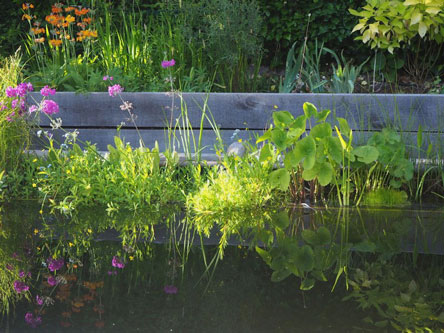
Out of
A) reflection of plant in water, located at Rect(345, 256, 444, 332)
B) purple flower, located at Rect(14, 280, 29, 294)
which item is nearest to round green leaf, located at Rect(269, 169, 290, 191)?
reflection of plant in water, located at Rect(345, 256, 444, 332)

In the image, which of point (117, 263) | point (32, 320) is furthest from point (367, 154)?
point (32, 320)

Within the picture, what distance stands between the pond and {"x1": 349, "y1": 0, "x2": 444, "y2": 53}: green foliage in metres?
1.99

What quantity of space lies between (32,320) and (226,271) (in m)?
0.96

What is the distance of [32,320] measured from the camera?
7.98 ft

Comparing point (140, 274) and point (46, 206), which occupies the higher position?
point (140, 274)

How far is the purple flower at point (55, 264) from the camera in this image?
308 centimetres

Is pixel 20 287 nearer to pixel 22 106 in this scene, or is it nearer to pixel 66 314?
pixel 66 314

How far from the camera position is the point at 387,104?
4820 mm

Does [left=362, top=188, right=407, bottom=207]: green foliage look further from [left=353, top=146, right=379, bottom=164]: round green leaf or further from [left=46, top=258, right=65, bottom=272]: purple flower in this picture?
[left=46, top=258, right=65, bottom=272]: purple flower

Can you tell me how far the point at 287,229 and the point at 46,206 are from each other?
5.78 ft

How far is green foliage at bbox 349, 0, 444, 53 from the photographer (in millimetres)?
5438

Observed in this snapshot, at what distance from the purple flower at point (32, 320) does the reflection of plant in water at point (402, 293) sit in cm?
127

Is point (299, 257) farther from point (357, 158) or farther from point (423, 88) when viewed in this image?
point (423, 88)

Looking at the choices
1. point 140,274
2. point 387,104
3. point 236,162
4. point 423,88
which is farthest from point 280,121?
point 423,88
